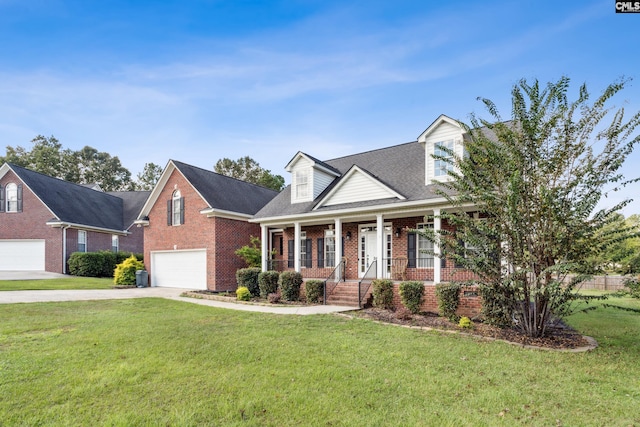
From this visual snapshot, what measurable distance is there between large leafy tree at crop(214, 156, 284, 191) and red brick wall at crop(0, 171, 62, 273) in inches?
710

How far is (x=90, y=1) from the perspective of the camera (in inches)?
429

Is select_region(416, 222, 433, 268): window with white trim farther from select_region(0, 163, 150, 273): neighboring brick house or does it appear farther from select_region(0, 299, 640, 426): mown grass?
select_region(0, 163, 150, 273): neighboring brick house

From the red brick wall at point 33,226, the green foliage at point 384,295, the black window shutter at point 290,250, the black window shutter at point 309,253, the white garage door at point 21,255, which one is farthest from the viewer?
the white garage door at point 21,255

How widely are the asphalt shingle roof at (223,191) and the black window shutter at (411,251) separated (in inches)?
355

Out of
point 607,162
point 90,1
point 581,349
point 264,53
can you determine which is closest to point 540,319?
point 581,349

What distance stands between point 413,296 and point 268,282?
623 centimetres

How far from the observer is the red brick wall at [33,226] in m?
22.8

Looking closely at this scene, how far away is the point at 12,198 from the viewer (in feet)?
77.6

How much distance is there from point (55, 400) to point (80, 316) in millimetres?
6030

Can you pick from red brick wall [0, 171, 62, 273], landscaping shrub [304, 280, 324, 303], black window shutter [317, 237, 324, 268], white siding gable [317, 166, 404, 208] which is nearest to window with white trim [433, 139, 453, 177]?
white siding gable [317, 166, 404, 208]

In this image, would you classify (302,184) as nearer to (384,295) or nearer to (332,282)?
(332,282)

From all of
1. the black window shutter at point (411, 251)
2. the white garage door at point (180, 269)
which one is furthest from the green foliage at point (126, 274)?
the black window shutter at point (411, 251)

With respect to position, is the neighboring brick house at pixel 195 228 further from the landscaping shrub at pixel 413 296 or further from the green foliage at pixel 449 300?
the green foliage at pixel 449 300

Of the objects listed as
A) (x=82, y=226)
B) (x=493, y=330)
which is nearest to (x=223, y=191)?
(x=82, y=226)
